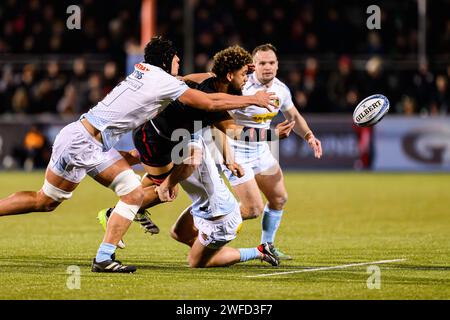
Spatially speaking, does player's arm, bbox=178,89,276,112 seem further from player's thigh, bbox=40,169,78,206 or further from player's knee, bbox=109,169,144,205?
player's thigh, bbox=40,169,78,206

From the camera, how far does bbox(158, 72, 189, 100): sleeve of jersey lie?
884cm

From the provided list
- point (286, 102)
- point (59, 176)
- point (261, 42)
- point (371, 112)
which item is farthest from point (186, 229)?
point (261, 42)

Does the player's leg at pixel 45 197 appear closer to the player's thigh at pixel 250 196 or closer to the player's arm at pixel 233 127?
the player's arm at pixel 233 127

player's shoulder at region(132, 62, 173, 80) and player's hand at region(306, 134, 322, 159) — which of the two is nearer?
player's shoulder at region(132, 62, 173, 80)

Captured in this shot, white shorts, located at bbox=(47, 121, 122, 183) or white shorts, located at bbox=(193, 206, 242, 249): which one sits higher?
white shorts, located at bbox=(47, 121, 122, 183)

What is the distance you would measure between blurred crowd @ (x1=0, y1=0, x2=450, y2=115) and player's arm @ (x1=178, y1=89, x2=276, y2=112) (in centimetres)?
1472

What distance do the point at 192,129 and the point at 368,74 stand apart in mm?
14915

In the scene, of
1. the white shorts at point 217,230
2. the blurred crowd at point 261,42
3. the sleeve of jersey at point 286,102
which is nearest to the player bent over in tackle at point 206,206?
the white shorts at point 217,230

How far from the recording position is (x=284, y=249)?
11016 millimetres

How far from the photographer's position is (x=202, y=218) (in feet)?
30.2

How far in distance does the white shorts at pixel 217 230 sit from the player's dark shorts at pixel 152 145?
82 centimetres

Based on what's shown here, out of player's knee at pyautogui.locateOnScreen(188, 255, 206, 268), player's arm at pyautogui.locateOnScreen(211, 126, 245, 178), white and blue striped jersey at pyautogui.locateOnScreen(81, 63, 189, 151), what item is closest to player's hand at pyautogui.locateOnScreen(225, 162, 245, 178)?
player's arm at pyautogui.locateOnScreen(211, 126, 245, 178)

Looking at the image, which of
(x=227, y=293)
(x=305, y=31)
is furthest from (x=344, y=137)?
(x=227, y=293)

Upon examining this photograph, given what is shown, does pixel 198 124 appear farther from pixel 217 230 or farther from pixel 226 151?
pixel 217 230
